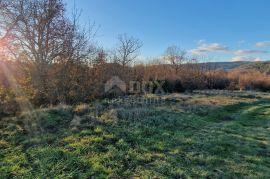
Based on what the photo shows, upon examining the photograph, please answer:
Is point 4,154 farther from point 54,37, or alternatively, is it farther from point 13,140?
point 54,37

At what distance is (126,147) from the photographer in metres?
5.28

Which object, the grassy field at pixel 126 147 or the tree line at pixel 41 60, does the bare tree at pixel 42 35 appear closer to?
the tree line at pixel 41 60

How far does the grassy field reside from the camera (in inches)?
162

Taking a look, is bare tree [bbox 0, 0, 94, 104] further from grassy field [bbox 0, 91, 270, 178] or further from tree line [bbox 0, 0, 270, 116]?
grassy field [bbox 0, 91, 270, 178]

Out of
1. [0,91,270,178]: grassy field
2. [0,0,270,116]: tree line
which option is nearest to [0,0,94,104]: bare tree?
[0,0,270,116]: tree line

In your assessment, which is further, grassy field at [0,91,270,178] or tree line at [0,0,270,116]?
tree line at [0,0,270,116]

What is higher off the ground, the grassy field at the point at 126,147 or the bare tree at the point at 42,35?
the bare tree at the point at 42,35

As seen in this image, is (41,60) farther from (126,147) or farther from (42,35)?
(126,147)

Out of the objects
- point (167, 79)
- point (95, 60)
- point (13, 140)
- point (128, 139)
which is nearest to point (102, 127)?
point (128, 139)

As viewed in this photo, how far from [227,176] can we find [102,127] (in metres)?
3.69

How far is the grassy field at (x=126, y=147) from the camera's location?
4113 mm

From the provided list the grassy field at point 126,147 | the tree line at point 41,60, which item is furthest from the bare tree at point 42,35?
the grassy field at point 126,147

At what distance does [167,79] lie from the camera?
23.5m

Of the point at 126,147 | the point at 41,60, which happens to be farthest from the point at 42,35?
the point at 126,147
